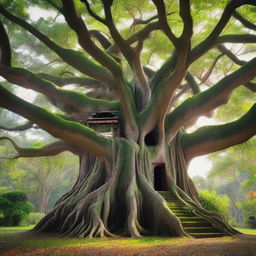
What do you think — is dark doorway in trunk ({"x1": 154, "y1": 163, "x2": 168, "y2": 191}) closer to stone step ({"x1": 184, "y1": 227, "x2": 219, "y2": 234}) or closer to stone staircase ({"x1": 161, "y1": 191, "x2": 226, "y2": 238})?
stone staircase ({"x1": 161, "y1": 191, "x2": 226, "y2": 238})

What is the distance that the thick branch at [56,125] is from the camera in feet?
33.7

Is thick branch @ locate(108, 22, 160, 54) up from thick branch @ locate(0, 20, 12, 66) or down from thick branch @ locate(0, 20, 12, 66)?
up

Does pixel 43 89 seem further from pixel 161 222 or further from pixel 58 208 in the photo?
pixel 161 222

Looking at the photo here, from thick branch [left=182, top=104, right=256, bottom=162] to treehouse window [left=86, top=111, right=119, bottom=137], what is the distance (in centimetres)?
387

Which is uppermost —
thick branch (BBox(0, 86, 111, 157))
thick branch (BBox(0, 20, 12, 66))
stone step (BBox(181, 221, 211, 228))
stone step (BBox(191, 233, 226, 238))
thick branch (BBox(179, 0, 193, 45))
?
thick branch (BBox(0, 20, 12, 66))

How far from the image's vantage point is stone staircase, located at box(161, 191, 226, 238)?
977cm

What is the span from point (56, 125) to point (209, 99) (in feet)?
22.6

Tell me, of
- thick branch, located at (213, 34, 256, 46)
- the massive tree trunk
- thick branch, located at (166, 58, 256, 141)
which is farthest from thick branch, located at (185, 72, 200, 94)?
the massive tree trunk

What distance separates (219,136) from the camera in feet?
44.5

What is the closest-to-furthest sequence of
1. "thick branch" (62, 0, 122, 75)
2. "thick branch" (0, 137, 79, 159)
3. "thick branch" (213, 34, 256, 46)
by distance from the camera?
"thick branch" (62, 0, 122, 75), "thick branch" (213, 34, 256, 46), "thick branch" (0, 137, 79, 159)

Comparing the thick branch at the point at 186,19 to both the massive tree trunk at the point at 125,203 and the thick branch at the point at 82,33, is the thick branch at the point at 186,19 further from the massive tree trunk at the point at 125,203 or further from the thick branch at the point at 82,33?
the massive tree trunk at the point at 125,203

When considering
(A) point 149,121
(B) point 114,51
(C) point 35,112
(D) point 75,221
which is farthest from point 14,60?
(D) point 75,221

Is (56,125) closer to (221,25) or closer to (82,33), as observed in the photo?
(82,33)

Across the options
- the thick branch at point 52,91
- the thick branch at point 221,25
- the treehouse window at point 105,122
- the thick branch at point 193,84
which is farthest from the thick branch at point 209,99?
the thick branch at point 52,91
